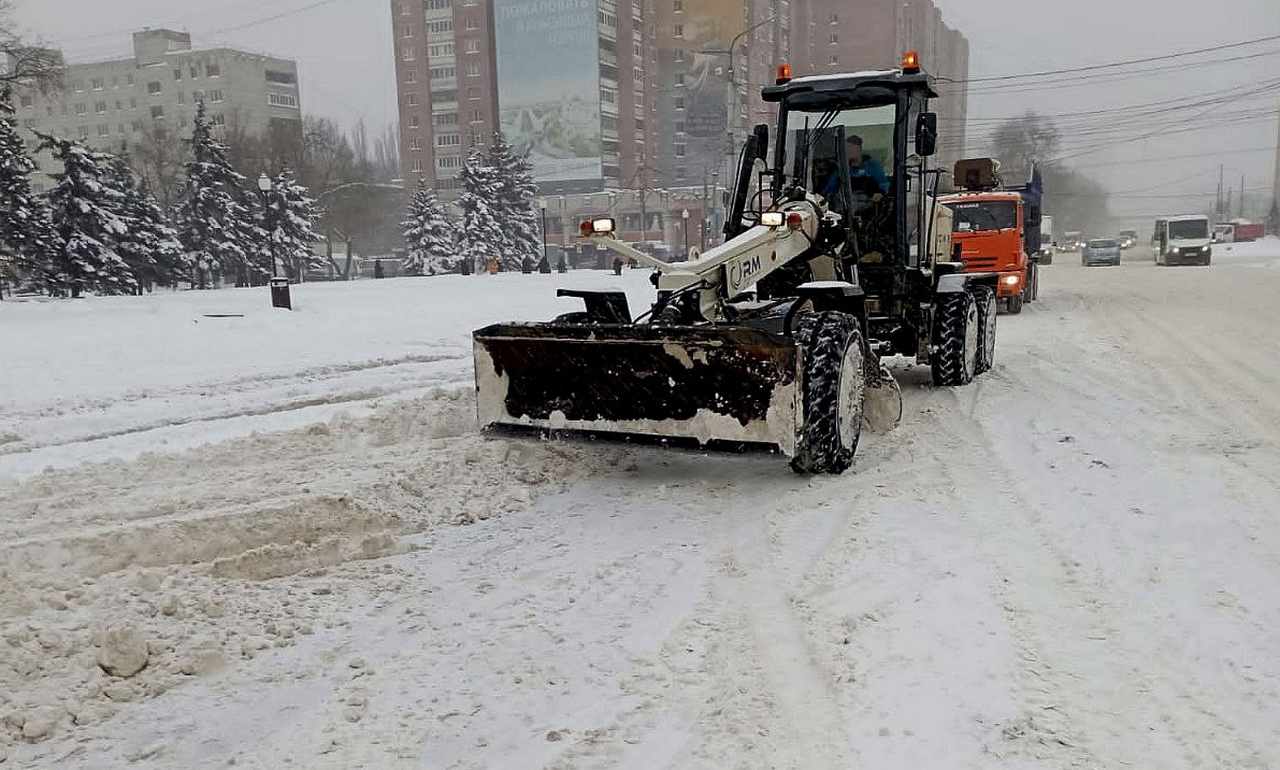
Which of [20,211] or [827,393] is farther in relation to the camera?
[20,211]

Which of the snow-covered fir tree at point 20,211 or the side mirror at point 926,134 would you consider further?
the snow-covered fir tree at point 20,211

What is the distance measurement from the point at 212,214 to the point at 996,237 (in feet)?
130

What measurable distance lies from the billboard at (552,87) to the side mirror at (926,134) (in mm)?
85390

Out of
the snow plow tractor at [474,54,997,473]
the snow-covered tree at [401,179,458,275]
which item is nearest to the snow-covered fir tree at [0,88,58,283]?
the snow-covered tree at [401,179,458,275]

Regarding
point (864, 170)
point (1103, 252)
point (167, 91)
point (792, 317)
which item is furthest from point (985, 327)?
point (167, 91)

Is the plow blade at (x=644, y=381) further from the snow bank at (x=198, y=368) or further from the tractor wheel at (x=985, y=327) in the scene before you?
the tractor wheel at (x=985, y=327)

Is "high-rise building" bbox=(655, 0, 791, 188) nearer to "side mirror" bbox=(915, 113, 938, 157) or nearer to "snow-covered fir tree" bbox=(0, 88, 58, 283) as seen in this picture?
"snow-covered fir tree" bbox=(0, 88, 58, 283)

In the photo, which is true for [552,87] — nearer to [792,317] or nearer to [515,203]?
[515,203]

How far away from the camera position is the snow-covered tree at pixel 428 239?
5584 centimetres

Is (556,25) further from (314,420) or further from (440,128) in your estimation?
(314,420)

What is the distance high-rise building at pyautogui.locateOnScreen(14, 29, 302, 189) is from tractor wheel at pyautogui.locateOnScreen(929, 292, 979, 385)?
9656 centimetres

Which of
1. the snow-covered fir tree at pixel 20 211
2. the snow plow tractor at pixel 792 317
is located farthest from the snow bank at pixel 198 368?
the snow-covered fir tree at pixel 20 211

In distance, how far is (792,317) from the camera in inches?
226

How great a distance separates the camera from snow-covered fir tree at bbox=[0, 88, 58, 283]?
3077 centimetres
